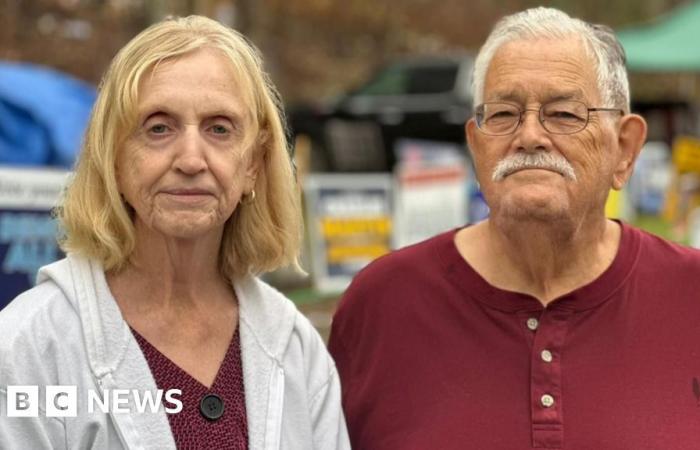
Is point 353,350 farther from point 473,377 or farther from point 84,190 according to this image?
point 84,190

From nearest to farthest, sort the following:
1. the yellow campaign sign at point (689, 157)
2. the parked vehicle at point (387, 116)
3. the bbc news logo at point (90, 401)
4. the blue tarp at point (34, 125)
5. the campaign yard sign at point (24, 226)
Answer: the bbc news logo at point (90, 401), the campaign yard sign at point (24, 226), the blue tarp at point (34, 125), the yellow campaign sign at point (689, 157), the parked vehicle at point (387, 116)

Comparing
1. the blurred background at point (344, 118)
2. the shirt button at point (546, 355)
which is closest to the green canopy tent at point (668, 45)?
the blurred background at point (344, 118)

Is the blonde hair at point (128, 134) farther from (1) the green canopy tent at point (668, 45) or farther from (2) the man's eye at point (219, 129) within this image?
(1) the green canopy tent at point (668, 45)

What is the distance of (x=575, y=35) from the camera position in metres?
3.26

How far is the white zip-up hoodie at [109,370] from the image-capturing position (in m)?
2.63

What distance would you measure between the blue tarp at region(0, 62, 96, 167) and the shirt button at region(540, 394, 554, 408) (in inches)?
177

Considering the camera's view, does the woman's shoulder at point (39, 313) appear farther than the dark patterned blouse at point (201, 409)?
No

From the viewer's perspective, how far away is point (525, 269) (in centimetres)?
339

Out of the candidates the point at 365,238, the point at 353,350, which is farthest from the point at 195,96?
the point at 365,238

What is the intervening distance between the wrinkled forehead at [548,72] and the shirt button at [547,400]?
73 cm

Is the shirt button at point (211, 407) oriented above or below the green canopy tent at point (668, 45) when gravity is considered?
below

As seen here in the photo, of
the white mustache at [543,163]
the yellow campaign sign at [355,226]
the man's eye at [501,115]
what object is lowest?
the yellow campaign sign at [355,226]

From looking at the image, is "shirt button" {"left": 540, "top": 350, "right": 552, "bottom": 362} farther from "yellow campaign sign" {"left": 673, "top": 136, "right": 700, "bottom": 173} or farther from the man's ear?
"yellow campaign sign" {"left": 673, "top": 136, "right": 700, "bottom": 173}

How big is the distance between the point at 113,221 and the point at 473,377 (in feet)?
3.40
